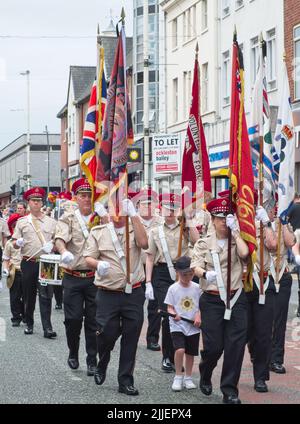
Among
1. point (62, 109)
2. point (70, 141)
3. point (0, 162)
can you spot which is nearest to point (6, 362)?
point (70, 141)

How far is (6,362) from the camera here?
36.9 ft

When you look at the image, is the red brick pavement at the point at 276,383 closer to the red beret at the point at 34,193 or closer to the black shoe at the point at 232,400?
the black shoe at the point at 232,400

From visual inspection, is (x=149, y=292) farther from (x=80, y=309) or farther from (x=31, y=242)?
(x=31, y=242)

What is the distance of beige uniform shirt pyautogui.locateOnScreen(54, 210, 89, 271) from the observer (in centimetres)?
1085

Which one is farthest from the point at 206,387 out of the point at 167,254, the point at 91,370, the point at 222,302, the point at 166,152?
the point at 166,152

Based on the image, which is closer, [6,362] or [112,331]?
[112,331]

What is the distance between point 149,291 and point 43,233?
3307mm

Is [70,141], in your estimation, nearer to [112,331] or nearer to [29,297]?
[29,297]

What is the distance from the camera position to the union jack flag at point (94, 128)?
12164 millimetres

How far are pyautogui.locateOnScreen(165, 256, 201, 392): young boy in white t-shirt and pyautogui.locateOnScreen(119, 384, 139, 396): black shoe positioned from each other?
570mm

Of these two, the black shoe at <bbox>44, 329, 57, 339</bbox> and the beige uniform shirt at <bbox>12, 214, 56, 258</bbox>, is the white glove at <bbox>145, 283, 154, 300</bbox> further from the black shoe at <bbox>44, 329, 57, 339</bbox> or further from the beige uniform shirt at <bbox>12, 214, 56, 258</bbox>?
the beige uniform shirt at <bbox>12, 214, 56, 258</bbox>

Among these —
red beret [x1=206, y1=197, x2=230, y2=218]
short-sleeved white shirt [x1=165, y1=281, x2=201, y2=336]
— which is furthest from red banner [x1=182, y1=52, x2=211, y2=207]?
red beret [x1=206, y1=197, x2=230, y2=218]

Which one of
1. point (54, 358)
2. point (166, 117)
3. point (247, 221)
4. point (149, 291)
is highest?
point (166, 117)

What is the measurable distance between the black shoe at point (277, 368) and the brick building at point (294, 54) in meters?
18.0
